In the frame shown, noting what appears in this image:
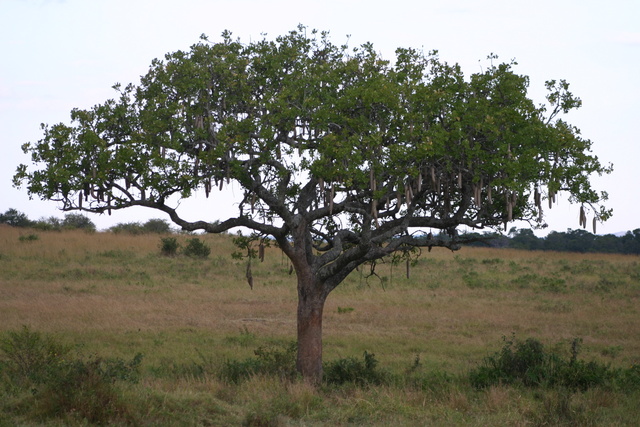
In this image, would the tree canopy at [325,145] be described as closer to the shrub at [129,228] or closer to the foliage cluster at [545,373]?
the foliage cluster at [545,373]

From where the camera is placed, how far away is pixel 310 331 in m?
16.4

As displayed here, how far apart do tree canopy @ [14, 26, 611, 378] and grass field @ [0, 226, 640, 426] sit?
9.86ft

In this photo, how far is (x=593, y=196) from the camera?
49.8 ft

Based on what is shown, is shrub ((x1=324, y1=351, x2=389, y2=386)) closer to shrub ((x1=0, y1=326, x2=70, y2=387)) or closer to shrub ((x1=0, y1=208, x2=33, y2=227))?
shrub ((x1=0, y1=326, x2=70, y2=387))

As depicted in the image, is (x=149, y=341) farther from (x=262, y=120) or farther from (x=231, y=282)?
(x=231, y=282)

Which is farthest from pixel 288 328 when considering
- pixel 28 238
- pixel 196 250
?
pixel 28 238

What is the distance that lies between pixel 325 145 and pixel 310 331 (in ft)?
14.3

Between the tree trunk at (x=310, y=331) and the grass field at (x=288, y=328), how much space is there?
1.22 metres

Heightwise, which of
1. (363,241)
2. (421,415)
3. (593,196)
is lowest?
(421,415)

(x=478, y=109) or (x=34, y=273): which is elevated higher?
(x=478, y=109)

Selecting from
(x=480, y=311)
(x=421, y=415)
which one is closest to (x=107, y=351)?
(x=421, y=415)

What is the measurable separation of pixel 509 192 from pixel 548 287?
22.7 meters

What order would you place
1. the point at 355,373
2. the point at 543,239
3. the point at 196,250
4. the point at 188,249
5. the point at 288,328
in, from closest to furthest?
the point at 355,373
the point at 288,328
the point at 188,249
the point at 196,250
the point at 543,239

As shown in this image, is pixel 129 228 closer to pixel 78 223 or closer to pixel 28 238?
pixel 78 223
